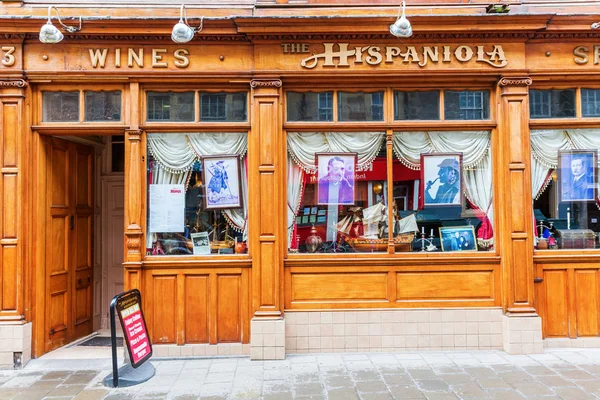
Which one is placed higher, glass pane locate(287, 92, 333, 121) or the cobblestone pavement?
glass pane locate(287, 92, 333, 121)

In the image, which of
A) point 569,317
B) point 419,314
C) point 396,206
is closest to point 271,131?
point 396,206

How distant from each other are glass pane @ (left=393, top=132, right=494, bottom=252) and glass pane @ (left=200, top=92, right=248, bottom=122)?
2438mm

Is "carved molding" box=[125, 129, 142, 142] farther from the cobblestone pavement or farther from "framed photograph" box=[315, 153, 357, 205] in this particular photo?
the cobblestone pavement

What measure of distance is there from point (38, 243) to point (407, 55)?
20.2 ft

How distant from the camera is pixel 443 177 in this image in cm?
679

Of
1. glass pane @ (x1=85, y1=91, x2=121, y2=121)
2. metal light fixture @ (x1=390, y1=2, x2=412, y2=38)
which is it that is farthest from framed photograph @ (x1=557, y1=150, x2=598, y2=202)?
glass pane @ (x1=85, y1=91, x2=121, y2=121)

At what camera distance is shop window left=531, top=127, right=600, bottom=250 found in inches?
268

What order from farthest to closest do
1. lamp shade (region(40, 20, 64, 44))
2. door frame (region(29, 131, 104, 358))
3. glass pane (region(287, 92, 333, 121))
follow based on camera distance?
glass pane (region(287, 92, 333, 121)), door frame (region(29, 131, 104, 358)), lamp shade (region(40, 20, 64, 44))

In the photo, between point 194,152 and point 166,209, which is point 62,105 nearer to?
point 194,152

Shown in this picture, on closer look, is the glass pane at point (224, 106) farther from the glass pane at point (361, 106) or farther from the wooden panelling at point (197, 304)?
the wooden panelling at point (197, 304)

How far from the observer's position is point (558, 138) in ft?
22.4

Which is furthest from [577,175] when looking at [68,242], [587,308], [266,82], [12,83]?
[12,83]

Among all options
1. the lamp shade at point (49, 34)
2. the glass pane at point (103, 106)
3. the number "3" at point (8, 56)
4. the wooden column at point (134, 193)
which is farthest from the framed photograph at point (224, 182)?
the number "3" at point (8, 56)

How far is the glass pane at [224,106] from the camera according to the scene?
6.68 meters
